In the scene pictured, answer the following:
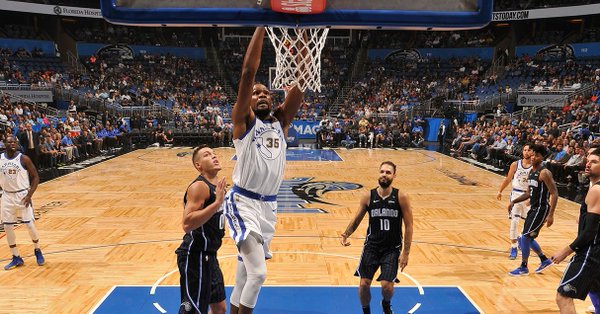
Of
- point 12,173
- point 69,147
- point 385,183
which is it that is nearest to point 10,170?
point 12,173

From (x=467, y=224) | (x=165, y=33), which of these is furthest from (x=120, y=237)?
(x=165, y=33)

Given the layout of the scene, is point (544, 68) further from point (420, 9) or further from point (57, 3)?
point (57, 3)

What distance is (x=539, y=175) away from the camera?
606 cm

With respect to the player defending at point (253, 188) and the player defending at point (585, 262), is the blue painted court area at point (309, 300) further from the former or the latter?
the player defending at point (253, 188)

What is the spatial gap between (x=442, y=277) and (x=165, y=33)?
116 feet

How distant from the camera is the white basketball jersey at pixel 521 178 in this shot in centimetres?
672

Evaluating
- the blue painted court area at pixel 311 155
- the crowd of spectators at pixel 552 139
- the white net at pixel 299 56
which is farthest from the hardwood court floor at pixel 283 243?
the blue painted court area at pixel 311 155

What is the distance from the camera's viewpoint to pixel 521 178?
6.75 m

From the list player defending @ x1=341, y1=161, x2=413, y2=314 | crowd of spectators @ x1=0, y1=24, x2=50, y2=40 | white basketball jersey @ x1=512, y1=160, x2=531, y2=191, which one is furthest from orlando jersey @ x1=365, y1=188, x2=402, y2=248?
crowd of spectators @ x1=0, y1=24, x2=50, y2=40

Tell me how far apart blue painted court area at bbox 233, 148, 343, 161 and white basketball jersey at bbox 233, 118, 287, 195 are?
13437mm

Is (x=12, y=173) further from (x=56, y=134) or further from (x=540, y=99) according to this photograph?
(x=540, y=99)

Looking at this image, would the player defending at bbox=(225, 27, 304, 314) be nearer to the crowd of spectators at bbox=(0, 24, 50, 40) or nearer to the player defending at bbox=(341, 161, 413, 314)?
the player defending at bbox=(341, 161, 413, 314)

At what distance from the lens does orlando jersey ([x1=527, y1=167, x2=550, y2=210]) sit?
19.9 ft

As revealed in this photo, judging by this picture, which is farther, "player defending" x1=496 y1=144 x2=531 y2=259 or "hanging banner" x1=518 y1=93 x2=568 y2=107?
"hanging banner" x1=518 y1=93 x2=568 y2=107
